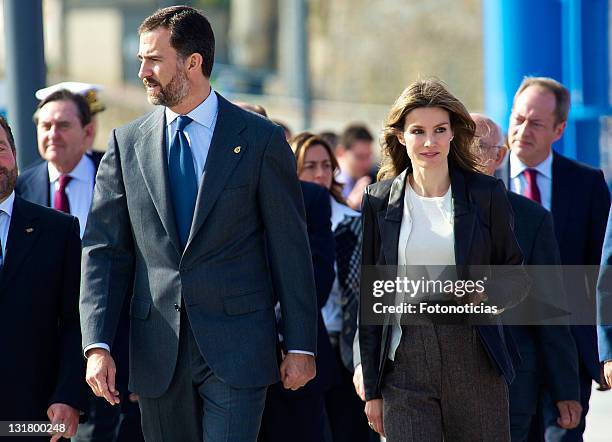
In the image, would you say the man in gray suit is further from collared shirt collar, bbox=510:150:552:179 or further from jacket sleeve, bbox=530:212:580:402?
collared shirt collar, bbox=510:150:552:179

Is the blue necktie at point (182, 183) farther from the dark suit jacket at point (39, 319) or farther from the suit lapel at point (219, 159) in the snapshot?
the dark suit jacket at point (39, 319)

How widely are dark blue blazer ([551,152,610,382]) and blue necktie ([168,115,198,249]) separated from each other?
2.25m

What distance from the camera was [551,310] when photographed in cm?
571

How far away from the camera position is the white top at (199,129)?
4891mm

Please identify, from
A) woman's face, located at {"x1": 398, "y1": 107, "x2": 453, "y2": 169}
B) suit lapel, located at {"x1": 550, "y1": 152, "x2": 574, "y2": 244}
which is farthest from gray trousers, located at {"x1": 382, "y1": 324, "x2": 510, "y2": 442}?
suit lapel, located at {"x1": 550, "y1": 152, "x2": 574, "y2": 244}

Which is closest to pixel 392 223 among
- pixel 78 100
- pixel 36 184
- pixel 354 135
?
pixel 36 184

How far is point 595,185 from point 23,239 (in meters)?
2.89

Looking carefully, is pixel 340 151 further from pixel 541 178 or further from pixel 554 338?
pixel 554 338

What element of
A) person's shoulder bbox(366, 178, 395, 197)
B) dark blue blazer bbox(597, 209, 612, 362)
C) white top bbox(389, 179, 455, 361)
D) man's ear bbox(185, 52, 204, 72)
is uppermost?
man's ear bbox(185, 52, 204, 72)

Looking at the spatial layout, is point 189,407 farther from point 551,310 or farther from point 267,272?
point 551,310

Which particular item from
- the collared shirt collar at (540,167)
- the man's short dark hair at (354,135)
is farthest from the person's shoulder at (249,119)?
the man's short dark hair at (354,135)

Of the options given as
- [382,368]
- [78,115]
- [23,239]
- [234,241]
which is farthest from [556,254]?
[78,115]

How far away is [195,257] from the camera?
4730 mm

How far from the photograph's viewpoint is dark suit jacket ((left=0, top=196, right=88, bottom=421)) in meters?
4.96
